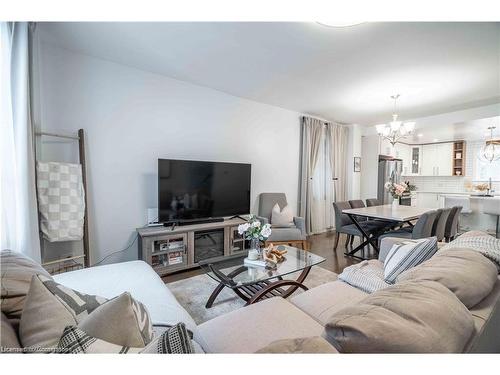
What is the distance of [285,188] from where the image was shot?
4.39 m

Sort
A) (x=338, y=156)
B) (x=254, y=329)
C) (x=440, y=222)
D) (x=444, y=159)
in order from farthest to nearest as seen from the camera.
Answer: (x=444, y=159), (x=338, y=156), (x=440, y=222), (x=254, y=329)

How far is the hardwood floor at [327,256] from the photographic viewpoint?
2672 millimetres

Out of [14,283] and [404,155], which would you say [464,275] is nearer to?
[14,283]

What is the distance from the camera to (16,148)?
1.58m

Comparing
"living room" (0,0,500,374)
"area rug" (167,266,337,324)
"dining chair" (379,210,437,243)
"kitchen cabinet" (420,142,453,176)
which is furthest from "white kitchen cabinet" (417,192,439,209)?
"area rug" (167,266,337,324)

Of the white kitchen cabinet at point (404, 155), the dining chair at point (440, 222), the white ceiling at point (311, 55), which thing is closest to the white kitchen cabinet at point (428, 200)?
the white kitchen cabinet at point (404, 155)

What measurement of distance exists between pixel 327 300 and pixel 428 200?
702cm

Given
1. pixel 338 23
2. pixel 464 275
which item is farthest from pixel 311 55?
pixel 464 275

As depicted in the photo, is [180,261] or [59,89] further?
[180,261]

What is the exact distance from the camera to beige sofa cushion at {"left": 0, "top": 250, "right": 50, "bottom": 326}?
784mm

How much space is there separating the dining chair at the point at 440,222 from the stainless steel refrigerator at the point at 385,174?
2.45 m
